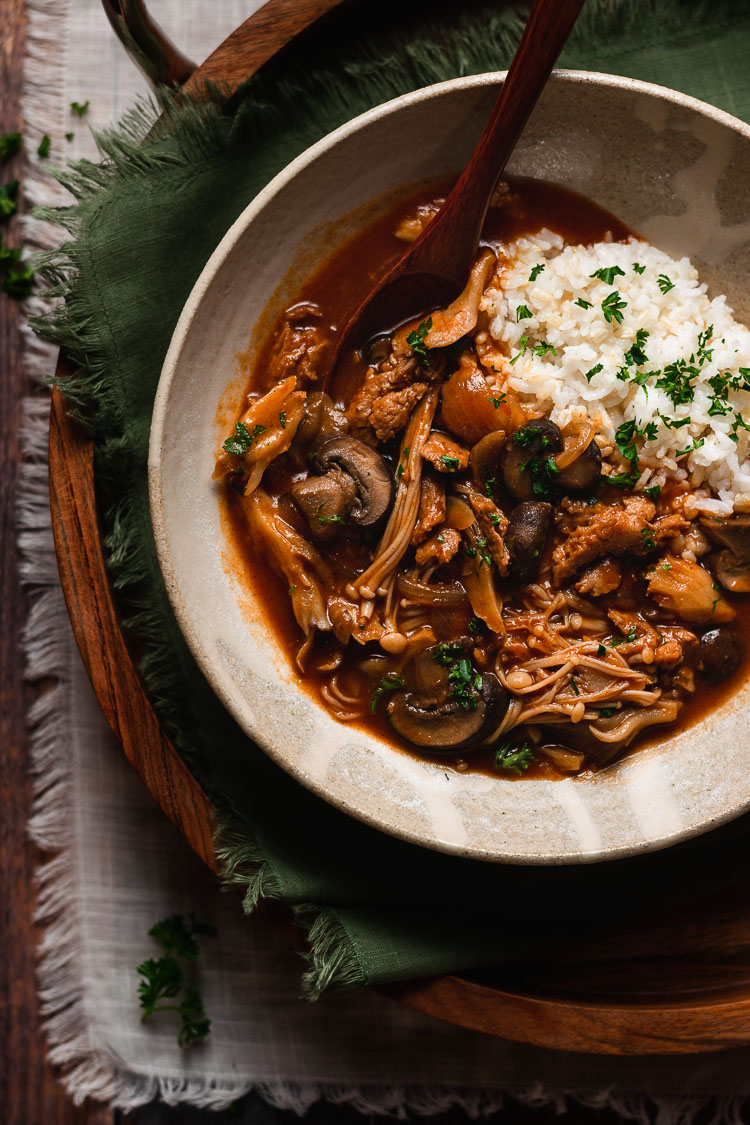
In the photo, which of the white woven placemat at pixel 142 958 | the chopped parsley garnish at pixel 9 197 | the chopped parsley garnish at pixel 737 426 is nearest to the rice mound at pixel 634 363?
the chopped parsley garnish at pixel 737 426

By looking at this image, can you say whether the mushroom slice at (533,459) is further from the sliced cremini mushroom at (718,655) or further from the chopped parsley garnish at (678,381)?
the sliced cremini mushroom at (718,655)

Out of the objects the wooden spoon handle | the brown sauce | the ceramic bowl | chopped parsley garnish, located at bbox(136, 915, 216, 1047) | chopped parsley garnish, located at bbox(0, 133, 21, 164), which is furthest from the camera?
chopped parsley garnish, located at bbox(0, 133, 21, 164)

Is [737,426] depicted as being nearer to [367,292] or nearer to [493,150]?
[493,150]

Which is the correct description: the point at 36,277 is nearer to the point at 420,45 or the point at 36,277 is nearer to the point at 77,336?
the point at 77,336

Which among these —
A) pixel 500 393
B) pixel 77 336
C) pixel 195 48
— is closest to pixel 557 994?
pixel 500 393

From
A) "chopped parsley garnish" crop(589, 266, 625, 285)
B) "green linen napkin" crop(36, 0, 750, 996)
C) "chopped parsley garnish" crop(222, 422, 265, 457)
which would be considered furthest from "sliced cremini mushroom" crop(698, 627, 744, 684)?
"chopped parsley garnish" crop(222, 422, 265, 457)

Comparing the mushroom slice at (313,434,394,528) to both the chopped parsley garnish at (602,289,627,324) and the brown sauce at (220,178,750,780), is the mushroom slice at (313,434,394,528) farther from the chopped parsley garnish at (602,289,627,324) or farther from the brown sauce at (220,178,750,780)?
the chopped parsley garnish at (602,289,627,324)
